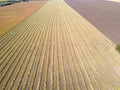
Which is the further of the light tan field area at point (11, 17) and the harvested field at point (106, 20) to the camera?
the light tan field area at point (11, 17)

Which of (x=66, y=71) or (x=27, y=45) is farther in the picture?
(x=27, y=45)

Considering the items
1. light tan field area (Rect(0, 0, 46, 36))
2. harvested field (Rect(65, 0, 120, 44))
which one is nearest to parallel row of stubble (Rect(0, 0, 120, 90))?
harvested field (Rect(65, 0, 120, 44))

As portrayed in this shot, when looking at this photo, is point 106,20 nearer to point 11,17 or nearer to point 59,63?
point 11,17

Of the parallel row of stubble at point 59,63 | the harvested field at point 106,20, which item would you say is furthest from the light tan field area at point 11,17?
the harvested field at point 106,20

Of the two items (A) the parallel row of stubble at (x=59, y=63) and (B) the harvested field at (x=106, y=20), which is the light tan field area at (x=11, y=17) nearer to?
(A) the parallel row of stubble at (x=59, y=63)

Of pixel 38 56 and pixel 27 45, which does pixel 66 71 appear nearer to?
pixel 38 56

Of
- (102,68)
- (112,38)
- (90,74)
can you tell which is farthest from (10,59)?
(112,38)

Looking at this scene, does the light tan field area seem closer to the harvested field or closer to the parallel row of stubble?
the parallel row of stubble

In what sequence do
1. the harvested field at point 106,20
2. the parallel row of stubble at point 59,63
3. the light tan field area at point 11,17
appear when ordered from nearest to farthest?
the parallel row of stubble at point 59,63
the harvested field at point 106,20
the light tan field area at point 11,17

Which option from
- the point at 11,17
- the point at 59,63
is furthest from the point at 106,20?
the point at 59,63
